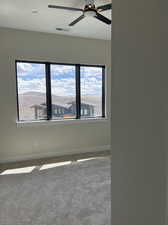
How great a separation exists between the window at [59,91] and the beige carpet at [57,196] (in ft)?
4.74

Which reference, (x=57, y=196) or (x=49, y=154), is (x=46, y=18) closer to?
(x=49, y=154)

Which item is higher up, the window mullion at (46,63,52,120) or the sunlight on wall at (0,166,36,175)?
the window mullion at (46,63,52,120)

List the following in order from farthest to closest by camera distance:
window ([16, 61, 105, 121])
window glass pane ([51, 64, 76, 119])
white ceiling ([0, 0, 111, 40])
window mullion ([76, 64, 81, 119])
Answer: window mullion ([76, 64, 81, 119]) < window glass pane ([51, 64, 76, 119]) < window ([16, 61, 105, 121]) < white ceiling ([0, 0, 111, 40])

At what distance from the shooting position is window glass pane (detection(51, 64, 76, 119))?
449 centimetres

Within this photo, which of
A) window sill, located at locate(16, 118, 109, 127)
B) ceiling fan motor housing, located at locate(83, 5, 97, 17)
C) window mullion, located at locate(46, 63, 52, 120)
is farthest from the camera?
window mullion, located at locate(46, 63, 52, 120)

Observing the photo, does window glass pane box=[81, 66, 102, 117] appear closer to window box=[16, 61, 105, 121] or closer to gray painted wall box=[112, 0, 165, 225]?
window box=[16, 61, 105, 121]

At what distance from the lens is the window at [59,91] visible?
14.0 ft

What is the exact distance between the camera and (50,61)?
431 centimetres

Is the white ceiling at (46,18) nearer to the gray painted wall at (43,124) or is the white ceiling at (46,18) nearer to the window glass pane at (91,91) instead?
the gray painted wall at (43,124)

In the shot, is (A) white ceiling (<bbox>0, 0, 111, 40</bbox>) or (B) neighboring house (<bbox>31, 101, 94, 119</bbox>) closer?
(A) white ceiling (<bbox>0, 0, 111, 40</bbox>)

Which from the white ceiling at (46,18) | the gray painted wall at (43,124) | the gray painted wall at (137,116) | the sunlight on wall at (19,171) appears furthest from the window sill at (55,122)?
the gray painted wall at (137,116)

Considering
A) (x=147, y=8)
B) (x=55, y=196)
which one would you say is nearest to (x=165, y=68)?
(x=147, y=8)

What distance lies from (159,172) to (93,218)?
1.65 m

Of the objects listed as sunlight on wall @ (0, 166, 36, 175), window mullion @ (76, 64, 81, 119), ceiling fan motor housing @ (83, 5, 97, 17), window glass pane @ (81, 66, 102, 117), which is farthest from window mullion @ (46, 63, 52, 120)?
ceiling fan motor housing @ (83, 5, 97, 17)
